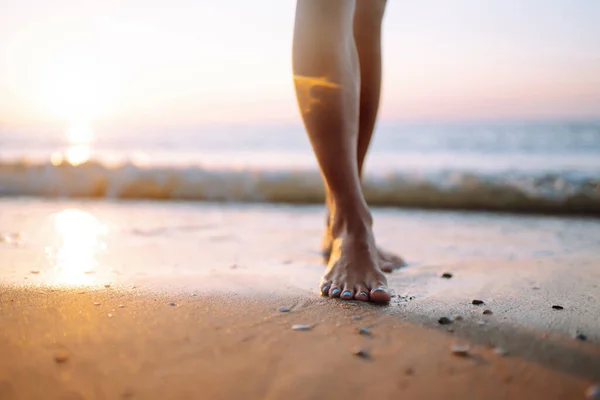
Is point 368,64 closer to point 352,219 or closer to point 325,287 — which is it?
point 352,219

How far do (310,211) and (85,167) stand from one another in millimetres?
2535

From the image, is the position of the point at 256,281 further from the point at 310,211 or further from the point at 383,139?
the point at 383,139

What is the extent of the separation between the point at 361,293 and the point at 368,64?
3.23 ft

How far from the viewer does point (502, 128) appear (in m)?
14.7

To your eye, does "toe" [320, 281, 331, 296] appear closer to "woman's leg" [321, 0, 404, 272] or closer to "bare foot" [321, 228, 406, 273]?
"bare foot" [321, 228, 406, 273]

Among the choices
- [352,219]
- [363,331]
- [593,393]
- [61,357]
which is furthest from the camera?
[352,219]

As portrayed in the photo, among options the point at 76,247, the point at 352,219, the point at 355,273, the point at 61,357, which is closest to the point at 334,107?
the point at 352,219

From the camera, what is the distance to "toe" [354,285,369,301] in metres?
1.32

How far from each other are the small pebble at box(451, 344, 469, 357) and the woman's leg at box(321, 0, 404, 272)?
927 millimetres

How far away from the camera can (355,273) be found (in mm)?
1424

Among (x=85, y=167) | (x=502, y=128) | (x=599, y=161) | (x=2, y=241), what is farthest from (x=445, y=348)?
(x=502, y=128)

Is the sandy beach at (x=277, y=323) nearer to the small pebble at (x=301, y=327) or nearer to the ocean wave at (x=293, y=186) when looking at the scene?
the small pebble at (x=301, y=327)

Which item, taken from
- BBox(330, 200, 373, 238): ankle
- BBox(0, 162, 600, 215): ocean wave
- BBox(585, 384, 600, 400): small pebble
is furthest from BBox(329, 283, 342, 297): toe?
BBox(0, 162, 600, 215): ocean wave

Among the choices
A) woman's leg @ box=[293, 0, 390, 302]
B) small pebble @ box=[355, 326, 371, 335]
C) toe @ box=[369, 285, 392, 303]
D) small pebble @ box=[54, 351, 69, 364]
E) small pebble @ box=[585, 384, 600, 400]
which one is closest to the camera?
small pebble @ box=[585, 384, 600, 400]
